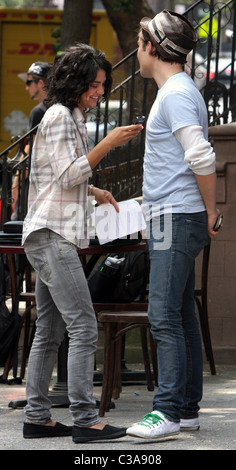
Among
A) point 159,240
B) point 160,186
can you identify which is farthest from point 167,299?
point 160,186

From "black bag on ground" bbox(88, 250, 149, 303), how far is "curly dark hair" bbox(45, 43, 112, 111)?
1367 millimetres

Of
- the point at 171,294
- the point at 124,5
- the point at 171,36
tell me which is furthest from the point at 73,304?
the point at 124,5

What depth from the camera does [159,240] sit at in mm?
4305

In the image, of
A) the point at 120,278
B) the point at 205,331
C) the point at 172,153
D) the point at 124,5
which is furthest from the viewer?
the point at 124,5

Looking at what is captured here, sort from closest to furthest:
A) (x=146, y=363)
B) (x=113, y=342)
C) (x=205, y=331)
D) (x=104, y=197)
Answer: (x=104, y=197) < (x=113, y=342) < (x=146, y=363) < (x=205, y=331)

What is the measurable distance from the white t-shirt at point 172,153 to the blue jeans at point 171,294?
7 cm

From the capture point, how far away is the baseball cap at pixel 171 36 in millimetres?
4340

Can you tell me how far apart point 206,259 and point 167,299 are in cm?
216

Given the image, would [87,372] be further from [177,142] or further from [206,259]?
[206,259]

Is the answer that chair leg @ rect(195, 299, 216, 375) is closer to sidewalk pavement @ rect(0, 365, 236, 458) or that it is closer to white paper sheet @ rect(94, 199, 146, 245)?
sidewalk pavement @ rect(0, 365, 236, 458)

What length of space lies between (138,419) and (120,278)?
95 cm

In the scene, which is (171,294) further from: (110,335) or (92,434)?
(110,335)

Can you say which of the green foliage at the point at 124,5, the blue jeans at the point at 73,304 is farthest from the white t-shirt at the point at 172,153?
the green foliage at the point at 124,5

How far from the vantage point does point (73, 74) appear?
435 cm
